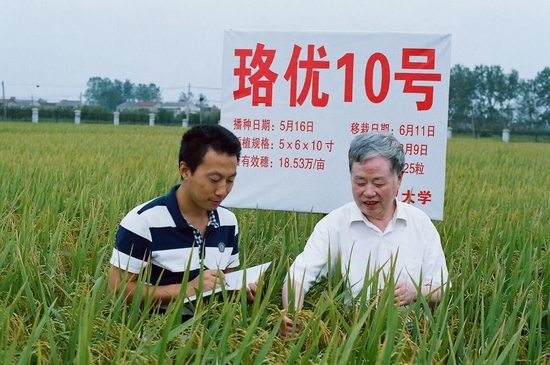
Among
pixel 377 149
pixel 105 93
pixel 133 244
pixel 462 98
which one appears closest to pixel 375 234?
pixel 377 149

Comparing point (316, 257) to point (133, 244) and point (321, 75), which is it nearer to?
point (133, 244)

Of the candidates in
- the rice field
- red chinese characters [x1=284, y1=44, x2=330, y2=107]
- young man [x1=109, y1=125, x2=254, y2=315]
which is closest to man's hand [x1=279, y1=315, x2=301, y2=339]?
the rice field

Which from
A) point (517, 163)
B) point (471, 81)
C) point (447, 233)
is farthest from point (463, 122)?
point (447, 233)

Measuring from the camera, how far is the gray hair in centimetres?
210

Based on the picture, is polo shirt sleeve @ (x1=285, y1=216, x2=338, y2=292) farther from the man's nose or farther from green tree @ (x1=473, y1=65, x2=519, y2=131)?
green tree @ (x1=473, y1=65, x2=519, y2=131)

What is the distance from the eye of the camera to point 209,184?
211 cm

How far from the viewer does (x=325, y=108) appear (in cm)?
312

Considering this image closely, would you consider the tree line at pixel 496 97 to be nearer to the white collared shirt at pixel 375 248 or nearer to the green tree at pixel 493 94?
the green tree at pixel 493 94

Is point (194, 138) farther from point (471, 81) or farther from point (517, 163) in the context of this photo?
point (471, 81)

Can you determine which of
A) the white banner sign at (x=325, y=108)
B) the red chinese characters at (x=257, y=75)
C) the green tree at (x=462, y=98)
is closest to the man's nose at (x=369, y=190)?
the white banner sign at (x=325, y=108)

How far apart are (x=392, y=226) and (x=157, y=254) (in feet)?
2.30

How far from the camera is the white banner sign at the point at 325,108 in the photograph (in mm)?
3037

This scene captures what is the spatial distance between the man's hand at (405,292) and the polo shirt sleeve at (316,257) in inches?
8.9

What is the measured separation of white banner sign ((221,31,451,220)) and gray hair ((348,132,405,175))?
3.08ft
